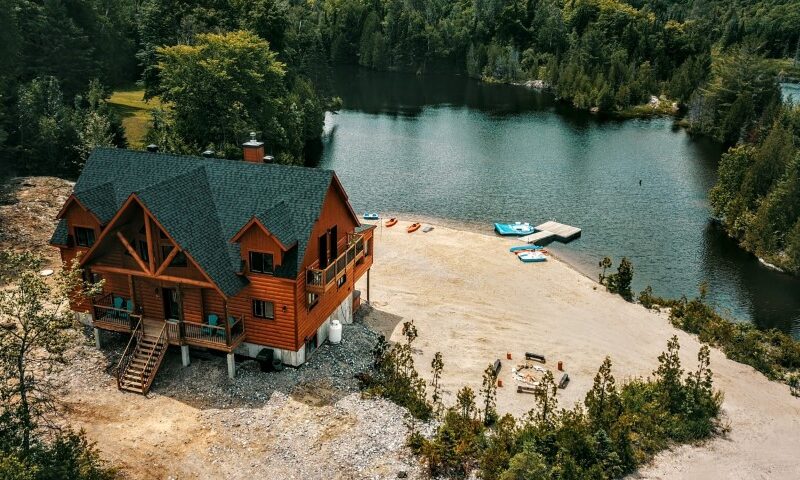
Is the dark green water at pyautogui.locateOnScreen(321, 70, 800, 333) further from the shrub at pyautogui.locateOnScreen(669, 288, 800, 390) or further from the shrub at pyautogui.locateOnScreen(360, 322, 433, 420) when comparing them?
the shrub at pyautogui.locateOnScreen(360, 322, 433, 420)

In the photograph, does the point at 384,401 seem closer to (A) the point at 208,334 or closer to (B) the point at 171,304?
(A) the point at 208,334

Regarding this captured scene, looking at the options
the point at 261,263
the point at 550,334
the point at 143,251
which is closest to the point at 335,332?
the point at 261,263

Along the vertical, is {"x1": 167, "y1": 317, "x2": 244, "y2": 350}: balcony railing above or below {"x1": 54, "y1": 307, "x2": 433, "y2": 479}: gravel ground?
above

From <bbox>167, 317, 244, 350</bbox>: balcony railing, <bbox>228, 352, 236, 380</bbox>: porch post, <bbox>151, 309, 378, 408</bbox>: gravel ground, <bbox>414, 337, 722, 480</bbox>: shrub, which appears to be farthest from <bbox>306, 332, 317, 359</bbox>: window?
<bbox>414, 337, 722, 480</bbox>: shrub

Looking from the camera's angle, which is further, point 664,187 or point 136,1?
point 136,1

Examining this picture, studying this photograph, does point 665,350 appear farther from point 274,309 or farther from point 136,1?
point 136,1

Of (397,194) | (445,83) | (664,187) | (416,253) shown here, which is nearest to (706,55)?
(445,83)
